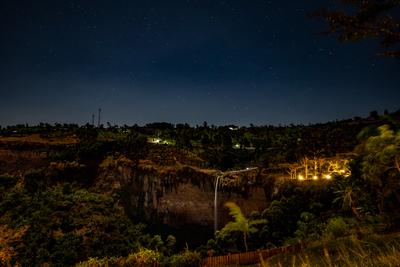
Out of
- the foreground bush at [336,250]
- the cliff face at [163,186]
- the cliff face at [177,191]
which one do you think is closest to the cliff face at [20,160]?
the cliff face at [163,186]

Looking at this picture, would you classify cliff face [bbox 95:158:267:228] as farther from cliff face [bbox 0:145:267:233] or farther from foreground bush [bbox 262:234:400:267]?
foreground bush [bbox 262:234:400:267]

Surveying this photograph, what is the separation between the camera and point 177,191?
3559 cm

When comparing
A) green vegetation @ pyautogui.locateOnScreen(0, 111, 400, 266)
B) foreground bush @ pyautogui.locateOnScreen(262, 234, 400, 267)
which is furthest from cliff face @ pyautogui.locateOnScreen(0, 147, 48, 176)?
foreground bush @ pyautogui.locateOnScreen(262, 234, 400, 267)

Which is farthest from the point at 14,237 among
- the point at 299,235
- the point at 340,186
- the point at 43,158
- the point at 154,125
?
the point at 154,125

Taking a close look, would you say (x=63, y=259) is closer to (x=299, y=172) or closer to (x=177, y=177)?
(x=177, y=177)

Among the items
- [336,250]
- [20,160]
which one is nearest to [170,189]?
[20,160]

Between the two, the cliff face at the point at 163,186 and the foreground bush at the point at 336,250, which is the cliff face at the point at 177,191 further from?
the foreground bush at the point at 336,250

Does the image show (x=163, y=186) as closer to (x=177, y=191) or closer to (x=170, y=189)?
(x=170, y=189)

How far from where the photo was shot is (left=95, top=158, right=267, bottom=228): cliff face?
31922mm

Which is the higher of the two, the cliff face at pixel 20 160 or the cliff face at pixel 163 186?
the cliff face at pixel 20 160

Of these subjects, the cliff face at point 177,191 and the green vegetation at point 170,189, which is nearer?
the green vegetation at point 170,189

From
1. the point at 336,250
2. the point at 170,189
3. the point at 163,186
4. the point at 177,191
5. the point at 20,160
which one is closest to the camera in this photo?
the point at 336,250

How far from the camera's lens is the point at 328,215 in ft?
70.9

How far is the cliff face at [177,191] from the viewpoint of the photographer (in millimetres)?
31922
